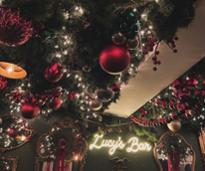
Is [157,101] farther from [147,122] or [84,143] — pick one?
[84,143]

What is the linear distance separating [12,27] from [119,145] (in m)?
2.90

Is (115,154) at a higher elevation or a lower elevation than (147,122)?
lower

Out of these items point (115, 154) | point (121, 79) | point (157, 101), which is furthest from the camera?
point (115, 154)

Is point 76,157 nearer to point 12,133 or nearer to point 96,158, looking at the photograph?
point 96,158

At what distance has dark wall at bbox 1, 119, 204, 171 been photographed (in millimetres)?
3459

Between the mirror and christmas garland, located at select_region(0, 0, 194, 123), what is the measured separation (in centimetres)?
185

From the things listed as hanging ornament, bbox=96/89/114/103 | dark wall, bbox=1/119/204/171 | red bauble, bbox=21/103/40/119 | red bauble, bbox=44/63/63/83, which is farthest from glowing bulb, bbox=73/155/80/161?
red bauble, bbox=44/63/63/83

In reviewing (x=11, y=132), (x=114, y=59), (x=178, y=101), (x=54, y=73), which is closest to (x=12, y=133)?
(x=11, y=132)

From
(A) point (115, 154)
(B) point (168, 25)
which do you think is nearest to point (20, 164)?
(A) point (115, 154)

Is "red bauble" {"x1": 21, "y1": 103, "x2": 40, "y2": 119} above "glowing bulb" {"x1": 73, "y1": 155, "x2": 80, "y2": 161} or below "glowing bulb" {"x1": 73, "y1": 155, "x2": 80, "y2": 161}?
above

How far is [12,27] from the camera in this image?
1.46 meters

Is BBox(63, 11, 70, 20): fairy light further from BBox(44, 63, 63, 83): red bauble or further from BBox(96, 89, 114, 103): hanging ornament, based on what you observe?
BBox(96, 89, 114, 103): hanging ornament

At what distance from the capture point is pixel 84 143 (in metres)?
3.71

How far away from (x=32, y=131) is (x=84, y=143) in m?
0.79
